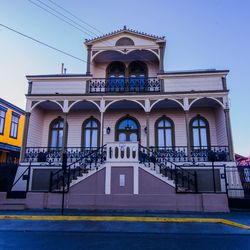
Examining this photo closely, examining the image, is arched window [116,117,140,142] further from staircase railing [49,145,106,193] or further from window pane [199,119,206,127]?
window pane [199,119,206,127]

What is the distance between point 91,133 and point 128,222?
8.18 meters

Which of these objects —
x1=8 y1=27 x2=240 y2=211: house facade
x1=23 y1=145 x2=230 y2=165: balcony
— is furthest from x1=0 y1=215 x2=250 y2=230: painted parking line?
x1=23 y1=145 x2=230 y2=165: balcony

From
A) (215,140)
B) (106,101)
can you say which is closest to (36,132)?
(106,101)

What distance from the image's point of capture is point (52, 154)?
13.6m

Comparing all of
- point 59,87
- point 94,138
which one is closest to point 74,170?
point 94,138

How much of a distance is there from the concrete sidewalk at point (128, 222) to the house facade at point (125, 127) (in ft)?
4.27

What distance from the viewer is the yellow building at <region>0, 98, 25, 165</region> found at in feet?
64.9

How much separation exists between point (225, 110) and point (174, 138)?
11.5ft

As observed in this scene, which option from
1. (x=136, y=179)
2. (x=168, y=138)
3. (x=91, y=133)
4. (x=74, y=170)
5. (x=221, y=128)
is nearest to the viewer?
(x=136, y=179)

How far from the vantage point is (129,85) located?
14.1 meters

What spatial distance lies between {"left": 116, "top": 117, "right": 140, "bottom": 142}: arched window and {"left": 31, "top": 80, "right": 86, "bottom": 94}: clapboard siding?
3352 millimetres

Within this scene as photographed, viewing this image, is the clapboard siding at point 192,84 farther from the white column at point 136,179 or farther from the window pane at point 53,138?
the window pane at point 53,138

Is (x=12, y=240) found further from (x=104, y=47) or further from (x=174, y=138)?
(x=104, y=47)

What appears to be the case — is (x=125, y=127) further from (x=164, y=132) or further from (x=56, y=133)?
(x=56, y=133)
